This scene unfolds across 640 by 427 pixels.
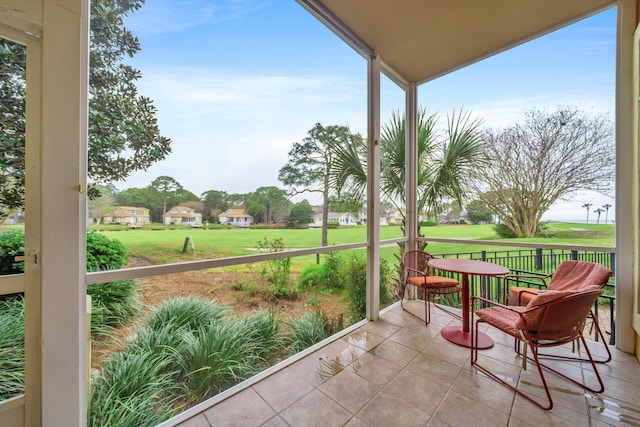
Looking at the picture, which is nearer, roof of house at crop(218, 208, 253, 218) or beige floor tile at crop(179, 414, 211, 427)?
beige floor tile at crop(179, 414, 211, 427)

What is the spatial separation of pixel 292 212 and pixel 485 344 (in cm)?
234

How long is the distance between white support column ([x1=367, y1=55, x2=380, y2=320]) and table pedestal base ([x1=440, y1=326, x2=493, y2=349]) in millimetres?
806

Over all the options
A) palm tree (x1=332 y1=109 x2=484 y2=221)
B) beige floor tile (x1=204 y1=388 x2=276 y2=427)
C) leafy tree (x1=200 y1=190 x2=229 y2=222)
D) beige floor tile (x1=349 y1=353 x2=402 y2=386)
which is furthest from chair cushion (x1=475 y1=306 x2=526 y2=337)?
leafy tree (x1=200 y1=190 x2=229 y2=222)

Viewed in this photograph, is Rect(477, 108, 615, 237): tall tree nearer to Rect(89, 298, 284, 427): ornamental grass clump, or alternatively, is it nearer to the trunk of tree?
the trunk of tree

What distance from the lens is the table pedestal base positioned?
236 cm

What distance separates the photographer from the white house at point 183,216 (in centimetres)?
166

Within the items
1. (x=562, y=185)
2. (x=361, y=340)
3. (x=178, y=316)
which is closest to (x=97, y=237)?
(x=178, y=316)

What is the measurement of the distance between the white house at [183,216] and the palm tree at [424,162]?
1603 millimetres

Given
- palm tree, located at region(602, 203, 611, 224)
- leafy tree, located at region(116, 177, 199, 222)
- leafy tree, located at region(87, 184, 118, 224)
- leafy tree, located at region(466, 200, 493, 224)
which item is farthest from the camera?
leafy tree, located at region(466, 200, 493, 224)

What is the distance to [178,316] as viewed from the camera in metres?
1.90

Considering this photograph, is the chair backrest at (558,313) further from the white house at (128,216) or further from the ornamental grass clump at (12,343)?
the ornamental grass clump at (12,343)

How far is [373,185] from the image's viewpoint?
2934 mm

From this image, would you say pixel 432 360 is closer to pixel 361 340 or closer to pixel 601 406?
pixel 361 340

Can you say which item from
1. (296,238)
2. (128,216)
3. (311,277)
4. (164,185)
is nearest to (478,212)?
(311,277)
